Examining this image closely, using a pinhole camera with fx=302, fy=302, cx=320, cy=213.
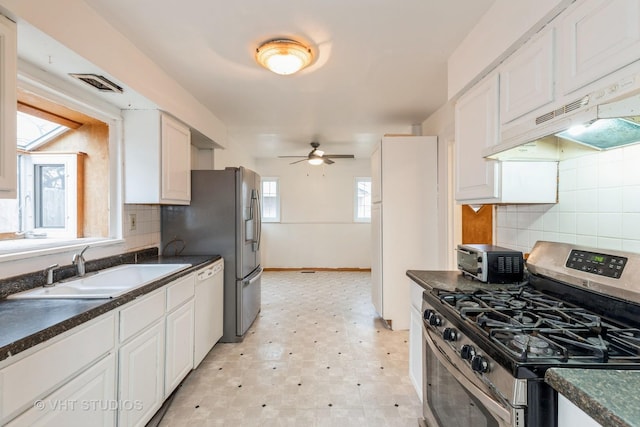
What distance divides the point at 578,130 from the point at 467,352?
967 millimetres

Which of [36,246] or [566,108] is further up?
[566,108]

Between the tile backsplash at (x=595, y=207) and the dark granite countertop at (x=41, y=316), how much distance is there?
7.53 feet

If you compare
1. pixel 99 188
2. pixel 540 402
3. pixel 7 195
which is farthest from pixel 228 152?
pixel 540 402

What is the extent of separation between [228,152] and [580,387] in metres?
4.71

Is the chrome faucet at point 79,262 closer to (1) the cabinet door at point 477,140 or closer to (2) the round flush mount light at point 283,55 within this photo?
(2) the round flush mount light at point 283,55

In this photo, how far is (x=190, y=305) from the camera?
90.5 inches

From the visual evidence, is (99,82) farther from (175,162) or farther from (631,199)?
(631,199)

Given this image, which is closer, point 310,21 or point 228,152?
point 310,21

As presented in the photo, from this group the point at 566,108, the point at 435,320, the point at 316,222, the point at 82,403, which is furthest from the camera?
the point at 316,222

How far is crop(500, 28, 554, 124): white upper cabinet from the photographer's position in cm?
127

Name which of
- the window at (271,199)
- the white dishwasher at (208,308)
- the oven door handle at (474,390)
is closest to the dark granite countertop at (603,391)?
the oven door handle at (474,390)

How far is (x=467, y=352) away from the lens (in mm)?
1136

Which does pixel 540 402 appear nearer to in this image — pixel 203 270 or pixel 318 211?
pixel 203 270

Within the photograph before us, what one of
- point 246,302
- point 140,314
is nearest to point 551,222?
point 140,314
